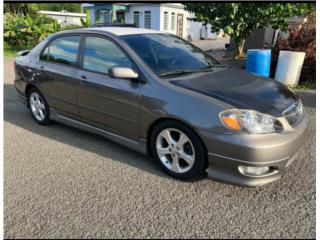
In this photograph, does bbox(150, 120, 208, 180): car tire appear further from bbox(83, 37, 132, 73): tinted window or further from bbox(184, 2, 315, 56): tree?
bbox(184, 2, 315, 56): tree

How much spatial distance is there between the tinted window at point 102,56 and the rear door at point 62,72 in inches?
9.2

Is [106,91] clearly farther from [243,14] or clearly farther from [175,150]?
[243,14]

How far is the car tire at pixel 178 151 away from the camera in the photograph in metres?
3.24

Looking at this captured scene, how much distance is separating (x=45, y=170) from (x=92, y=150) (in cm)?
71

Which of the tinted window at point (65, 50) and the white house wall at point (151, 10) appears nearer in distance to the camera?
the tinted window at point (65, 50)

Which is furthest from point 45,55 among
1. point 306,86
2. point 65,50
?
point 306,86

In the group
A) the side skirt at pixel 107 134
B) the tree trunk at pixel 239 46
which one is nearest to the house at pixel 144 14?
the tree trunk at pixel 239 46

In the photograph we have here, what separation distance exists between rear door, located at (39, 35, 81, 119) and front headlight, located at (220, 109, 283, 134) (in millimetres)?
2247

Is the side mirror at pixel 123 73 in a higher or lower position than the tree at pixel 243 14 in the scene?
lower

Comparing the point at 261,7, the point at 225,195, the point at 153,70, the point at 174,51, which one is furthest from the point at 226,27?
the point at 225,195

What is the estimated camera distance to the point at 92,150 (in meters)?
4.27

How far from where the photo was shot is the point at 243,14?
935 centimetres

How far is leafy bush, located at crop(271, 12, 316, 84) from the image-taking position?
26.7ft

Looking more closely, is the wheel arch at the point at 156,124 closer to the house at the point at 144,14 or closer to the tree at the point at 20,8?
the house at the point at 144,14
